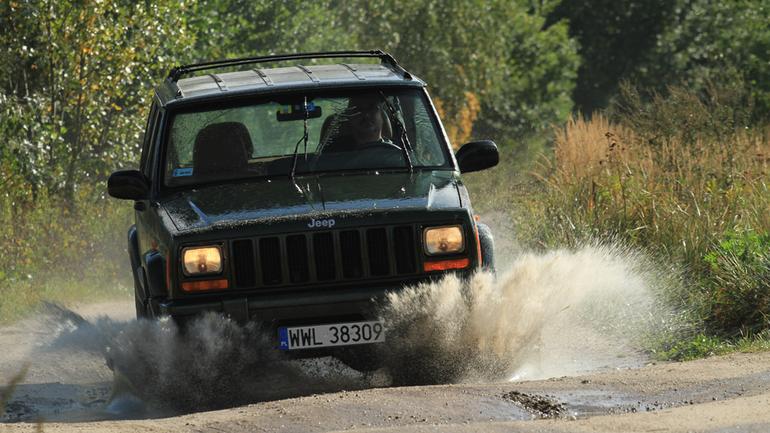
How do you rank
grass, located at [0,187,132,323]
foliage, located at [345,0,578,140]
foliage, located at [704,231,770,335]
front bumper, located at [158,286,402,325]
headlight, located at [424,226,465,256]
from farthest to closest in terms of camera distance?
foliage, located at [345,0,578,140]
grass, located at [0,187,132,323]
foliage, located at [704,231,770,335]
headlight, located at [424,226,465,256]
front bumper, located at [158,286,402,325]

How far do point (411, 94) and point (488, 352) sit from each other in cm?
184

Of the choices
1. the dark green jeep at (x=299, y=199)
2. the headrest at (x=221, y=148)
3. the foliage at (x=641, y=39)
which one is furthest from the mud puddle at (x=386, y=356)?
the foliage at (x=641, y=39)

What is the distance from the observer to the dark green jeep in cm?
759

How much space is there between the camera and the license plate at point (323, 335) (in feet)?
24.9

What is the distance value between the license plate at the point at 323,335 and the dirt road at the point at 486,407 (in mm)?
265

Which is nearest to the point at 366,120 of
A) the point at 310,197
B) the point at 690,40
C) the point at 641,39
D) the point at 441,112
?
the point at 310,197

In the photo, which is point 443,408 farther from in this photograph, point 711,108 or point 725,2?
point 725,2

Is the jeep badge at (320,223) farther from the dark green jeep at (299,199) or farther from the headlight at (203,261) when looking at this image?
the headlight at (203,261)

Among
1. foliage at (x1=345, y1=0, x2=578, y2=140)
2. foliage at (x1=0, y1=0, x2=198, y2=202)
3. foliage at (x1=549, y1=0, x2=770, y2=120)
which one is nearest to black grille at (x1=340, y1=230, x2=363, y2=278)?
foliage at (x1=0, y1=0, x2=198, y2=202)

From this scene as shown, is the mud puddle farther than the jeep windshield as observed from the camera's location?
No

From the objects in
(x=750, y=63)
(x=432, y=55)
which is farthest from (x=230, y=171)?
(x=432, y=55)

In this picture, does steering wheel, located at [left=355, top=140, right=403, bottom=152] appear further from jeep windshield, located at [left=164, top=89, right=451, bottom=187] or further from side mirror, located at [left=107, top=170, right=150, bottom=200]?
side mirror, located at [left=107, top=170, right=150, bottom=200]

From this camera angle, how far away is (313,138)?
8.81 metres

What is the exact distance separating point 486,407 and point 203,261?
5.41 ft
